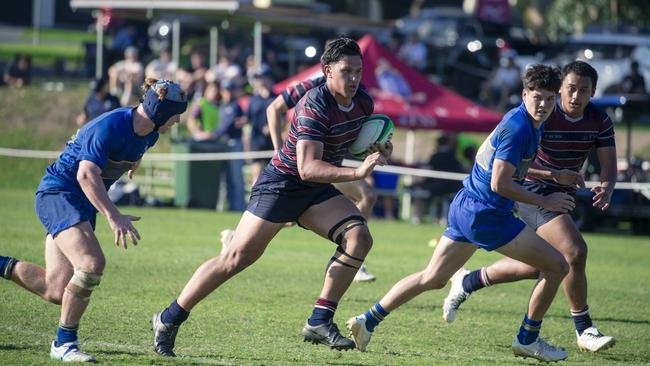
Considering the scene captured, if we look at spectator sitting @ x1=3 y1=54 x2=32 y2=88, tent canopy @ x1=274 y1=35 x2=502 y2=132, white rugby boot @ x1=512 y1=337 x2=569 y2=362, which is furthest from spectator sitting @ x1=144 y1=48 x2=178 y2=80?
white rugby boot @ x1=512 y1=337 x2=569 y2=362

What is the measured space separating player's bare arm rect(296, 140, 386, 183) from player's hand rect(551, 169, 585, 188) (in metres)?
1.54

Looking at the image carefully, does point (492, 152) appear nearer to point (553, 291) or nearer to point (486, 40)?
point (553, 291)

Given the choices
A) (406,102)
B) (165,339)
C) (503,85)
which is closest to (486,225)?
(165,339)

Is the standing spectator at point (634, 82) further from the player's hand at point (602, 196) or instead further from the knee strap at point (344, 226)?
the knee strap at point (344, 226)

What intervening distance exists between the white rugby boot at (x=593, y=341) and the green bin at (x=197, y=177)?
12.5 meters

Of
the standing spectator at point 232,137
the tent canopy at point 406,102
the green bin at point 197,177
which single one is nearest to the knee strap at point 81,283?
the tent canopy at point 406,102

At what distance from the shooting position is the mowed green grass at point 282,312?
24.7 feet

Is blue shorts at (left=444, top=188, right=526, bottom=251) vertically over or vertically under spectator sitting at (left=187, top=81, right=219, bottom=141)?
over

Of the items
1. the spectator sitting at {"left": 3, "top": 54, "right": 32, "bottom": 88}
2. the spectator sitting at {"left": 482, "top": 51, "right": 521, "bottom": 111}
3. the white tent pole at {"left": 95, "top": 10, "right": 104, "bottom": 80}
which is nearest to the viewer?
the white tent pole at {"left": 95, "top": 10, "right": 104, "bottom": 80}

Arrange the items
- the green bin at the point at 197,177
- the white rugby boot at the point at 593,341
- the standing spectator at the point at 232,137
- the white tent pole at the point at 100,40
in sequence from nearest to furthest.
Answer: the white rugby boot at the point at 593,341 → the standing spectator at the point at 232,137 → the green bin at the point at 197,177 → the white tent pole at the point at 100,40

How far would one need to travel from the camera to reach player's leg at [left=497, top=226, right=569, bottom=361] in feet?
24.3

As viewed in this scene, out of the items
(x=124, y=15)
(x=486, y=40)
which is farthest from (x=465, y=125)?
(x=486, y=40)

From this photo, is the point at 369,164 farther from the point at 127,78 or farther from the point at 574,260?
the point at 127,78

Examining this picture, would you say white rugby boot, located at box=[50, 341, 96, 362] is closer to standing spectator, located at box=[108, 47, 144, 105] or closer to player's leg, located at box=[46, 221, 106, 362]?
player's leg, located at box=[46, 221, 106, 362]
